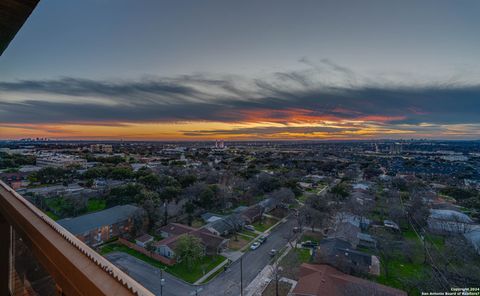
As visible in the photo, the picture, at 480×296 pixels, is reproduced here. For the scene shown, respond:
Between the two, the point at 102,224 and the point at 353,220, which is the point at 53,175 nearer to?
the point at 102,224

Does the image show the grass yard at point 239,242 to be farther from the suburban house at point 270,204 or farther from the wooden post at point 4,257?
the wooden post at point 4,257

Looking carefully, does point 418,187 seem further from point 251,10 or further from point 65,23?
point 65,23

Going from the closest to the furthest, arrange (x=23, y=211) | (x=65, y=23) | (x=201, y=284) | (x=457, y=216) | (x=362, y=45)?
(x=23, y=211) → (x=65, y=23) → (x=362, y=45) → (x=201, y=284) → (x=457, y=216)

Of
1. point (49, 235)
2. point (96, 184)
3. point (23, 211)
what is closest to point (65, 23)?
point (23, 211)

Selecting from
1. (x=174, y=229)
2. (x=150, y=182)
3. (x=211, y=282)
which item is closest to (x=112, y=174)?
(x=150, y=182)

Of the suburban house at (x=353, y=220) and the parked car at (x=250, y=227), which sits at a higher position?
the suburban house at (x=353, y=220)

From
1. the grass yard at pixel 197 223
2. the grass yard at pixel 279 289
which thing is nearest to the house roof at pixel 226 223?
the grass yard at pixel 197 223
